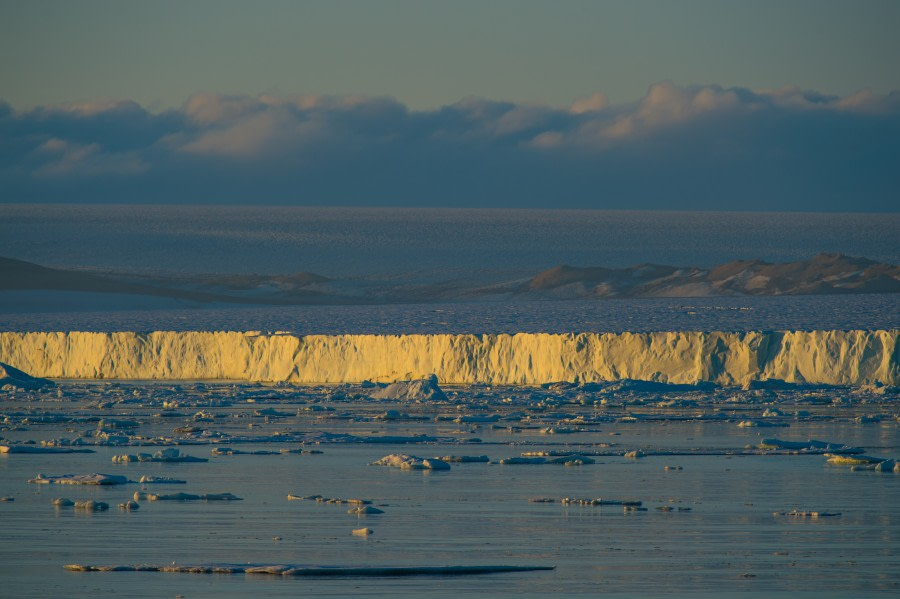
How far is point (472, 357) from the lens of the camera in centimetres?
3284

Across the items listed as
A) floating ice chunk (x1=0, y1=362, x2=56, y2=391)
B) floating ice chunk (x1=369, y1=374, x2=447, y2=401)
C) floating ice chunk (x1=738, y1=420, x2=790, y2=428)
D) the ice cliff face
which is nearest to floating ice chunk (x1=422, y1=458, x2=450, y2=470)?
floating ice chunk (x1=738, y1=420, x2=790, y2=428)

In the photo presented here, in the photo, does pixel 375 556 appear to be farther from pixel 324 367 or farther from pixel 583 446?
pixel 324 367

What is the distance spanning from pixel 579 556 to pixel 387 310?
41686mm

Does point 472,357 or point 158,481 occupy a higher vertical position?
point 472,357

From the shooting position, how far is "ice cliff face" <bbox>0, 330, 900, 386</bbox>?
2986 centimetres

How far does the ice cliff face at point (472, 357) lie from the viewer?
1176 inches

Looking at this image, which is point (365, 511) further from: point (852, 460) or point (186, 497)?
point (852, 460)

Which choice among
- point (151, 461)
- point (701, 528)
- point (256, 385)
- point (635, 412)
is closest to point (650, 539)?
point (701, 528)

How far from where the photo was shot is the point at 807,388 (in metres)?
29.2

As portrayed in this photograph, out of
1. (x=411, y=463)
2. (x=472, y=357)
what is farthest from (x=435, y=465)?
(x=472, y=357)

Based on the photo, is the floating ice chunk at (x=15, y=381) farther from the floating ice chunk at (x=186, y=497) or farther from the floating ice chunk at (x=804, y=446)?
the floating ice chunk at (x=186, y=497)

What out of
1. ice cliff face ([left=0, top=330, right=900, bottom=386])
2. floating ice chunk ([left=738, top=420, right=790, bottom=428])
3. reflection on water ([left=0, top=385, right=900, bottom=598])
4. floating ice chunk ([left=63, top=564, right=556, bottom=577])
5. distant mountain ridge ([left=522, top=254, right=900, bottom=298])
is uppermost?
distant mountain ridge ([left=522, top=254, right=900, bottom=298])

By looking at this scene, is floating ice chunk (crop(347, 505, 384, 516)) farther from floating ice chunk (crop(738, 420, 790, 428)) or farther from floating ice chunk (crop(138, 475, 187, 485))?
floating ice chunk (crop(738, 420, 790, 428))

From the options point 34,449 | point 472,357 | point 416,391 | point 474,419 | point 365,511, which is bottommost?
point 365,511
